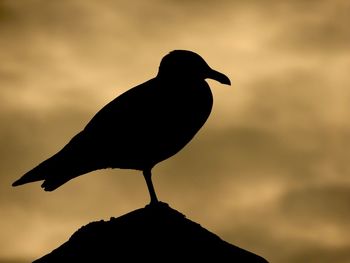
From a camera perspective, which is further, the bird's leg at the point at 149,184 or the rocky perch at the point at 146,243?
the bird's leg at the point at 149,184

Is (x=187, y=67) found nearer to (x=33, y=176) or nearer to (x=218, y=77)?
(x=218, y=77)

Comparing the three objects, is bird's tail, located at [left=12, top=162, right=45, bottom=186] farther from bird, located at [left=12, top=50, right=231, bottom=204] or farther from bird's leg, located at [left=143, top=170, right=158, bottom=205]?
bird's leg, located at [left=143, top=170, right=158, bottom=205]

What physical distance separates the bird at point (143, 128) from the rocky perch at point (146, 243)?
1.94 m

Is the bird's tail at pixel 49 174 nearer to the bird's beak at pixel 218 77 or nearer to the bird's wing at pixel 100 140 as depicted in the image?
the bird's wing at pixel 100 140

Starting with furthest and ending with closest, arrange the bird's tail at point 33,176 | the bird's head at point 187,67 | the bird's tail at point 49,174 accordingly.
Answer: the bird's head at point 187,67 → the bird's tail at point 49,174 → the bird's tail at point 33,176

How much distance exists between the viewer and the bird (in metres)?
9.66

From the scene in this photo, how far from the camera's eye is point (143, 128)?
9.68 meters

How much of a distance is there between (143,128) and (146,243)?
2776mm

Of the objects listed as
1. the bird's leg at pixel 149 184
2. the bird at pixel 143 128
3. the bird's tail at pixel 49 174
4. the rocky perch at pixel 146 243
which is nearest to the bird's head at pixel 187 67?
the bird at pixel 143 128

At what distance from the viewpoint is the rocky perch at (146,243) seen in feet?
23.2

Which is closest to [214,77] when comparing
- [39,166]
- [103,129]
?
[103,129]

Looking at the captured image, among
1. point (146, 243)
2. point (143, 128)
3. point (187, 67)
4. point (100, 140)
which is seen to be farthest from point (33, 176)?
point (146, 243)

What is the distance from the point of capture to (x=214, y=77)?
33.3 ft

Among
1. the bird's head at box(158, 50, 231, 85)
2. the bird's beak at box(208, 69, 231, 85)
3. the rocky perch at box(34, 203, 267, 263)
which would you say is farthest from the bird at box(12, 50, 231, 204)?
the rocky perch at box(34, 203, 267, 263)
